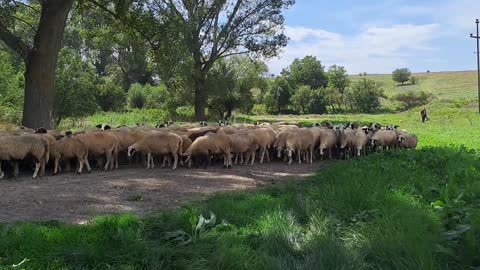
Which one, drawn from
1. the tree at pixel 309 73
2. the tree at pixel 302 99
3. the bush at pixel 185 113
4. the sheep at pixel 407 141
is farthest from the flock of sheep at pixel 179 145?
the tree at pixel 309 73

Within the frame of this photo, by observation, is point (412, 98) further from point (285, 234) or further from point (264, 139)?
point (285, 234)

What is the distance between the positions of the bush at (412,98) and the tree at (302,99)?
59.4 feet

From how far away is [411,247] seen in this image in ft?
18.2

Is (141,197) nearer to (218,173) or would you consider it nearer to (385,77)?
(218,173)

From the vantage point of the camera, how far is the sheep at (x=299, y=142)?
603 inches

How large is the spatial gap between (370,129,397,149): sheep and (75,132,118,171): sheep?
898cm

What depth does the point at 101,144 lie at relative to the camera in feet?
42.7

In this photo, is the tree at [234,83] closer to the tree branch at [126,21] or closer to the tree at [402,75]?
the tree branch at [126,21]

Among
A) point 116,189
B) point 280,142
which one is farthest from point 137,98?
point 116,189

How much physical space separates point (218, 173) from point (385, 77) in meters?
135

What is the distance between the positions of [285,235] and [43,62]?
12.2 meters

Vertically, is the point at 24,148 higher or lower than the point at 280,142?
higher

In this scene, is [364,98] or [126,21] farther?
[364,98]

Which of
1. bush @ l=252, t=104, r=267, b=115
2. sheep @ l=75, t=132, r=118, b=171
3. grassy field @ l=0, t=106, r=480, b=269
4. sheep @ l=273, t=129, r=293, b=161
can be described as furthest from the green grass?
bush @ l=252, t=104, r=267, b=115
